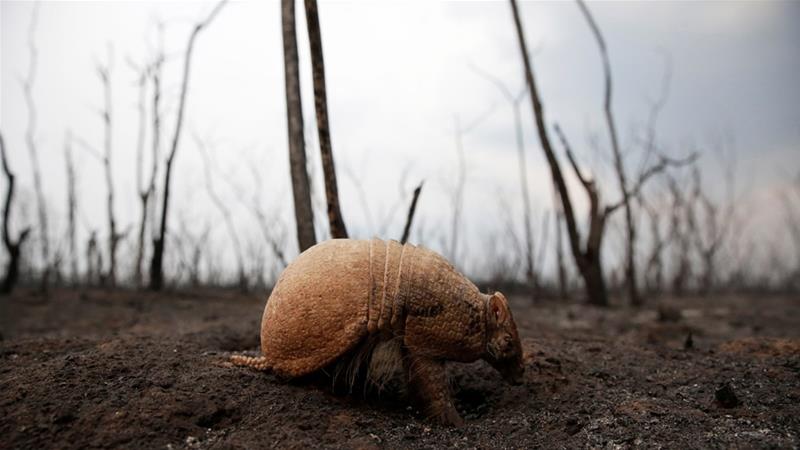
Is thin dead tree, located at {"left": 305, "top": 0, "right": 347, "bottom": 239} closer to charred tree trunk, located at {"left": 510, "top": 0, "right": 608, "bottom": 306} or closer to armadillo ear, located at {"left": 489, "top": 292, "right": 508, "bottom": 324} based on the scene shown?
armadillo ear, located at {"left": 489, "top": 292, "right": 508, "bottom": 324}

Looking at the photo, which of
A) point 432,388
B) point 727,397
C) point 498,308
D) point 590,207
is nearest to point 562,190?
point 590,207

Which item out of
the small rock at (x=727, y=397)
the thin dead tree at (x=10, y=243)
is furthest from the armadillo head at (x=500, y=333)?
the thin dead tree at (x=10, y=243)

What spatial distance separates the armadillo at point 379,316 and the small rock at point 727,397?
167 centimetres

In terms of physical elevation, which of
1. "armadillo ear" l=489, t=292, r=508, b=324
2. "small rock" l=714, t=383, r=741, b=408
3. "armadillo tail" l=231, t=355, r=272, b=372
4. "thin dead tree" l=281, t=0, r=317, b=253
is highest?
"thin dead tree" l=281, t=0, r=317, b=253

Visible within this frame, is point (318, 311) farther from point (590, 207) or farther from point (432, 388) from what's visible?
point (590, 207)

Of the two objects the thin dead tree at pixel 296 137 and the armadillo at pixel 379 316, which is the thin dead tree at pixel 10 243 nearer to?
the thin dead tree at pixel 296 137

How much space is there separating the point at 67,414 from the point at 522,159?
14733mm

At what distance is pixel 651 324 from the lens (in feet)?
33.7

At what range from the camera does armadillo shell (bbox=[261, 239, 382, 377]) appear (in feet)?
13.4

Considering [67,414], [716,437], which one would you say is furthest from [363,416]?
[716,437]

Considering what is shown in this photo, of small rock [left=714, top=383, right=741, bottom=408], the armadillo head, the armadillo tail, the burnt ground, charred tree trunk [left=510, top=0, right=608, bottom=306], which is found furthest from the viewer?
charred tree trunk [left=510, top=0, right=608, bottom=306]

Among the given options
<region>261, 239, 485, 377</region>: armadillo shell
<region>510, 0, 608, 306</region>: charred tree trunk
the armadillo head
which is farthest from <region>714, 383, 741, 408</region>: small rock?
<region>510, 0, 608, 306</region>: charred tree trunk

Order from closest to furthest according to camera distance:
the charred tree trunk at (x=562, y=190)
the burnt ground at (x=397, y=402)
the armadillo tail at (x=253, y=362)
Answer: the burnt ground at (x=397, y=402) → the armadillo tail at (x=253, y=362) → the charred tree trunk at (x=562, y=190)

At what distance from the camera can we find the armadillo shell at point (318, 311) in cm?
408
